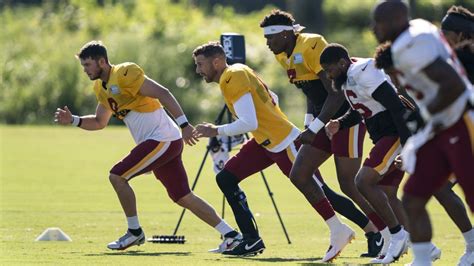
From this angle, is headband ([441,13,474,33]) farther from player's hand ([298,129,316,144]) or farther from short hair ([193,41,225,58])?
short hair ([193,41,225,58])

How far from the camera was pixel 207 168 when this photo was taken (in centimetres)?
2692

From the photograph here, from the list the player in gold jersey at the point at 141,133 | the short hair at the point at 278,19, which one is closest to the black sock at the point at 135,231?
the player in gold jersey at the point at 141,133

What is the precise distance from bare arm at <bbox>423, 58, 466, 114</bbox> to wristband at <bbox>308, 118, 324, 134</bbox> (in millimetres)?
3450

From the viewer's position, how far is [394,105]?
37.9 feet

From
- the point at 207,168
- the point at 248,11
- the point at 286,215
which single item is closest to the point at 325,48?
the point at 286,215

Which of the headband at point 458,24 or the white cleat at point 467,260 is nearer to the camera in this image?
the headband at point 458,24

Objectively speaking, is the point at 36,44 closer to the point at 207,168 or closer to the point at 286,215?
the point at 207,168

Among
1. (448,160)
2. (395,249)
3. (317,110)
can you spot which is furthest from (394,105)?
(448,160)

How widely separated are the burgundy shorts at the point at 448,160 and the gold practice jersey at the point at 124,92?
493 cm

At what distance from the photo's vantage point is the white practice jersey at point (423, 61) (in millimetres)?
8812

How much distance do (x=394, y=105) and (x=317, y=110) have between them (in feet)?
5.65

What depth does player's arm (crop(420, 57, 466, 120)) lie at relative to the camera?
8789 millimetres

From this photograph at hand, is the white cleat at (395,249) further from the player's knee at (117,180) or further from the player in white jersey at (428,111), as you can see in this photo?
→ the player's knee at (117,180)

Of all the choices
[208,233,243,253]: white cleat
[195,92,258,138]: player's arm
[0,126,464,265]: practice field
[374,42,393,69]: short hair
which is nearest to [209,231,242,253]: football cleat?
[208,233,243,253]: white cleat
